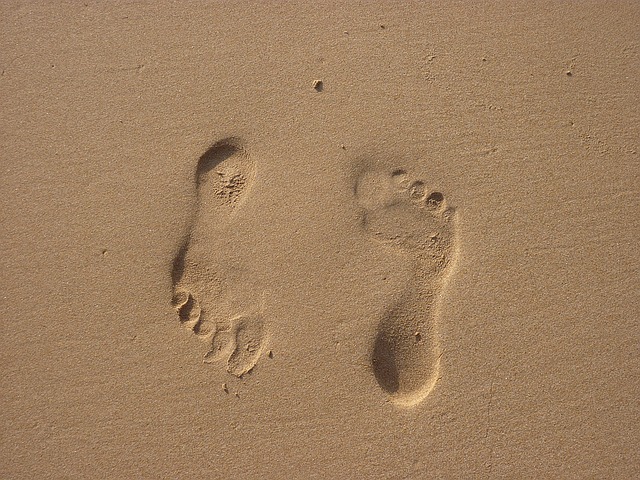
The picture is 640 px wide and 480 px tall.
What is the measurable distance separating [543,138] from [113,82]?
5.40 feet

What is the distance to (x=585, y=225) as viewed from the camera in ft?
5.31

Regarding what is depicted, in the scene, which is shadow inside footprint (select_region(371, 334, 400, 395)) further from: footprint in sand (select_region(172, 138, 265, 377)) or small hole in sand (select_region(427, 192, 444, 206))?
small hole in sand (select_region(427, 192, 444, 206))

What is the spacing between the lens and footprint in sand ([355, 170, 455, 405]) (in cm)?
155

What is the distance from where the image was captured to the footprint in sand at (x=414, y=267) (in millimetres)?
1548

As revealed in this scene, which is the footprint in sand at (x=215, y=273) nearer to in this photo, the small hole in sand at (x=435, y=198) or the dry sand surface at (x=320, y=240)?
the dry sand surface at (x=320, y=240)

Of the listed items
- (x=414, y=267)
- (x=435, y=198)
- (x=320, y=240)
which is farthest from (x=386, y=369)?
(x=435, y=198)

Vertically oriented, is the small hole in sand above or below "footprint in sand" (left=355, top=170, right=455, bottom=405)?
above

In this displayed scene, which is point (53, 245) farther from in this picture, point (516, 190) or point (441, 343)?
point (516, 190)

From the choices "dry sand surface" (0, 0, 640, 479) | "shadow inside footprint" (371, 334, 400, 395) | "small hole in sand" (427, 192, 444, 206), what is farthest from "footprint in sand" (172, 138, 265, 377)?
"small hole in sand" (427, 192, 444, 206)

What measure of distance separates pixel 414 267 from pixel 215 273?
715 millimetres

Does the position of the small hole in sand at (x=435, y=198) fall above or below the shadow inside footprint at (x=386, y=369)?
above

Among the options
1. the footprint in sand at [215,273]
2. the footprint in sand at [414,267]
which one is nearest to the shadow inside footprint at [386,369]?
the footprint in sand at [414,267]

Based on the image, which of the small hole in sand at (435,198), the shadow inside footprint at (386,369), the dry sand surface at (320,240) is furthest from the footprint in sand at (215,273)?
the small hole in sand at (435,198)

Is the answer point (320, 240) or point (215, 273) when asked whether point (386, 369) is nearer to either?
point (320, 240)
